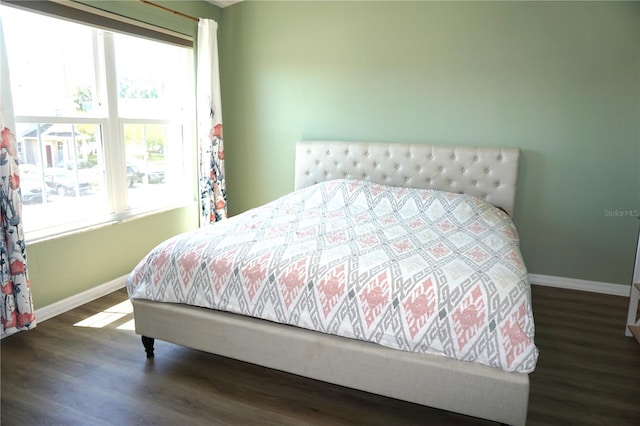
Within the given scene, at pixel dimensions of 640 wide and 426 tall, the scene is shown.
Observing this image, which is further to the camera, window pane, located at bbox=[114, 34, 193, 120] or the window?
window pane, located at bbox=[114, 34, 193, 120]

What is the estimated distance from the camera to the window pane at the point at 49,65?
2.79m

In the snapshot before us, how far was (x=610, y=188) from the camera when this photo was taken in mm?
3414

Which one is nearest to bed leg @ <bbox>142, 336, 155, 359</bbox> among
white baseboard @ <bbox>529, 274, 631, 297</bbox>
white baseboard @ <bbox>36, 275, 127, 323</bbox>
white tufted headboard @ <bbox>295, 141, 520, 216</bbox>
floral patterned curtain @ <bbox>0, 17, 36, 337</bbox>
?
floral patterned curtain @ <bbox>0, 17, 36, 337</bbox>

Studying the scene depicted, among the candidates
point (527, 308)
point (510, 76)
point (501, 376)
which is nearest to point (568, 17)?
point (510, 76)

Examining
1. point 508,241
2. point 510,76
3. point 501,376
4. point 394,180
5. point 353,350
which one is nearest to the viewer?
point 501,376

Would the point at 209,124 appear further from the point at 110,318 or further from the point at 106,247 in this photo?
the point at 110,318

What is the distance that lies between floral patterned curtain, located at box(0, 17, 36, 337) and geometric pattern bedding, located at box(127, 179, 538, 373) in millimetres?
751

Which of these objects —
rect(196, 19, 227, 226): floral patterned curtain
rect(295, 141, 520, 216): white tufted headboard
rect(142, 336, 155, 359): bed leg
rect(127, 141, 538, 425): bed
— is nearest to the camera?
rect(127, 141, 538, 425): bed

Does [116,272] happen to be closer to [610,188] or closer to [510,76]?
[510,76]

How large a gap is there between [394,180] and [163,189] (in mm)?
2206

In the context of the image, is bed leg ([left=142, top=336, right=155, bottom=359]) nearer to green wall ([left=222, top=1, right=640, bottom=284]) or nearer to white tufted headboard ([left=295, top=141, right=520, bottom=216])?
white tufted headboard ([left=295, top=141, right=520, bottom=216])

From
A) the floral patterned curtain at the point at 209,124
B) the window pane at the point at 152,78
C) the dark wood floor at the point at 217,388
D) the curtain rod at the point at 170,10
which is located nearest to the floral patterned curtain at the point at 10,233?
the dark wood floor at the point at 217,388

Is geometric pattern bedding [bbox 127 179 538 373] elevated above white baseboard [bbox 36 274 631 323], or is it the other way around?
geometric pattern bedding [bbox 127 179 538 373]

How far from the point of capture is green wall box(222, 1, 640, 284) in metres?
3.32
